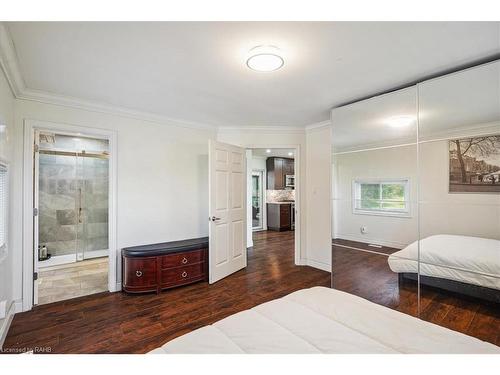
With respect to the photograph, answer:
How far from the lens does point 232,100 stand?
300cm

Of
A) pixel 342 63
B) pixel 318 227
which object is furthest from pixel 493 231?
pixel 318 227

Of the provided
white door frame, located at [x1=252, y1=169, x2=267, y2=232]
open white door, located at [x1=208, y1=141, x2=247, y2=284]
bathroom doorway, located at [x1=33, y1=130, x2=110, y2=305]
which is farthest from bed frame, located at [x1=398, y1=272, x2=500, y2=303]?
white door frame, located at [x1=252, y1=169, x2=267, y2=232]

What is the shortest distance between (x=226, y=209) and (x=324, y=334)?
2.73 metres

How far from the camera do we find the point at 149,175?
3.53 meters

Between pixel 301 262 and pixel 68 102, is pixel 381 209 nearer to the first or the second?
pixel 301 262

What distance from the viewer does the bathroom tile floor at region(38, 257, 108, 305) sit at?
3.13 m

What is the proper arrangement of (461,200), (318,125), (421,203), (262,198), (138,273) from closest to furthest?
(461,200)
(421,203)
(138,273)
(318,125)
(262,198)

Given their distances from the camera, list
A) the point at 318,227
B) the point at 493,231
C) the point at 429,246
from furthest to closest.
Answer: the point at 318,227 → the point at 429,246 → the point at 493,231

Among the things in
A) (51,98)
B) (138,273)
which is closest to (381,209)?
(138,273)

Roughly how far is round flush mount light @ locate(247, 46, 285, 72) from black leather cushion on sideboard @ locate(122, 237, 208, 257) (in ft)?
7.90

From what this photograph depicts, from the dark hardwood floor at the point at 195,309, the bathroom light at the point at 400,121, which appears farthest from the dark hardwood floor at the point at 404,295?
the bathroom light at the point at 400,121

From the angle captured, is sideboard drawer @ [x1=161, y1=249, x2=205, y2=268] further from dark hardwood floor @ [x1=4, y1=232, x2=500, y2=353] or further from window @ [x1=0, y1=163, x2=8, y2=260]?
window @ [x1=0, y1=163, x2=8, y2=260]
